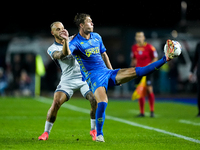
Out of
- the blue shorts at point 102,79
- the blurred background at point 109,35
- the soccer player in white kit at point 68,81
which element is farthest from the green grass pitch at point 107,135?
the blurred background at point 109,35

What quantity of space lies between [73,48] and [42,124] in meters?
3.32

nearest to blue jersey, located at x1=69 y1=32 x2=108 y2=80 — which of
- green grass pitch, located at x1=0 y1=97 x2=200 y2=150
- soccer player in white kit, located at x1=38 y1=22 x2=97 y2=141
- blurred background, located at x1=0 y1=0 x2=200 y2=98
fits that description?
soccer player in white kit, located at x1=38 y1=22 x2=97 y2=141

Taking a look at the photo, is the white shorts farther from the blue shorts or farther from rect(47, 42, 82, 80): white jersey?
the blue shorts

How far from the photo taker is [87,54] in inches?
278

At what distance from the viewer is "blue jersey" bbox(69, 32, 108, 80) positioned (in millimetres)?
7039

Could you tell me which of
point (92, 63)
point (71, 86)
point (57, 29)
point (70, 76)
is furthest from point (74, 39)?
point (71, 86)

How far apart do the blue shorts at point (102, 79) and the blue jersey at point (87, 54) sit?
3.6 inches

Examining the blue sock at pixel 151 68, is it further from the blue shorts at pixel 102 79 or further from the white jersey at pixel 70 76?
the white jersey at pixel 70 76

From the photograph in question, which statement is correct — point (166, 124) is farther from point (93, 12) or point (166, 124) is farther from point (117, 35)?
point (117, 35)

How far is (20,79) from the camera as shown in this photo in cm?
2227

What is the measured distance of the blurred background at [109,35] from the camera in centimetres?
2302

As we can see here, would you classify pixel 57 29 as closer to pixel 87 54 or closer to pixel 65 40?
pixel 87 54

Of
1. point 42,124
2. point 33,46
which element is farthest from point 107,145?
point 33,46

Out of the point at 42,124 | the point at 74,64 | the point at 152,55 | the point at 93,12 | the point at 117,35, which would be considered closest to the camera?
the point at 74,64
